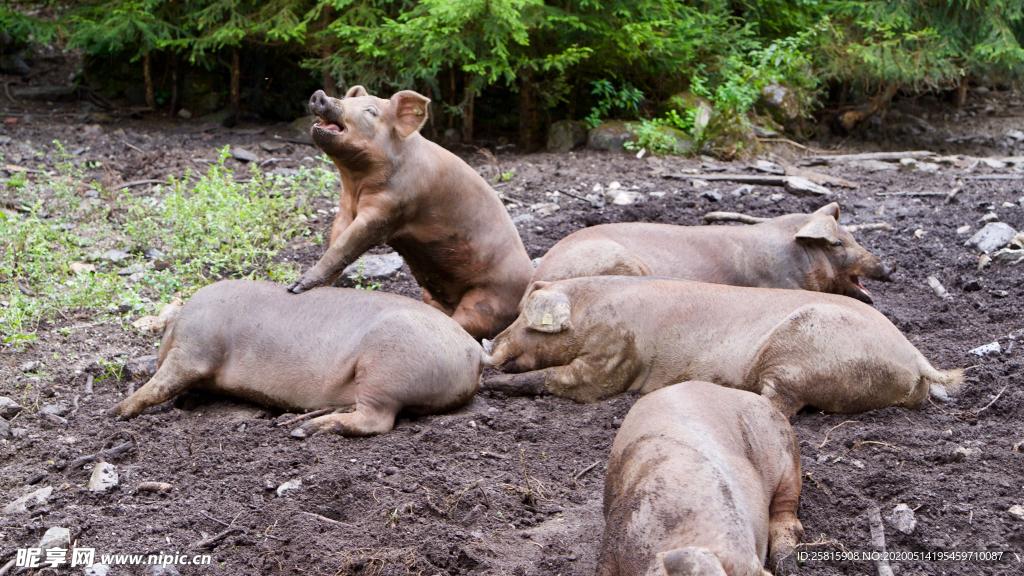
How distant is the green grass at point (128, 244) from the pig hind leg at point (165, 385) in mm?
1120

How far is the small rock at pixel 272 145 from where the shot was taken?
459 inches

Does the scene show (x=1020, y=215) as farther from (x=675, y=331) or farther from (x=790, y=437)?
(x=790, y=437)

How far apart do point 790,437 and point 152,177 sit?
8330 millimetres

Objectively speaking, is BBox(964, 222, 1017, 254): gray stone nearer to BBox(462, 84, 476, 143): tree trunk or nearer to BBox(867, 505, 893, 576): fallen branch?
BBox(867, 505, 893, 576): fallen branch

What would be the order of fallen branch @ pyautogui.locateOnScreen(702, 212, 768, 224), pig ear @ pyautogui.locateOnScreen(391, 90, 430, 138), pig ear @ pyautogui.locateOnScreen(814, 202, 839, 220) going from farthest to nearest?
1. fallen branch @ pyautogui.locateOnScreen(702, 212, 768, 224)
2. pig ear @ pyautogui.locateOnScreen(814, 202, 839, 220)
3. pig ear @ pyautogui.locateOnScreen(391, 90, 430, 138)

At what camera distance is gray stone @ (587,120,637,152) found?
37.8 ft

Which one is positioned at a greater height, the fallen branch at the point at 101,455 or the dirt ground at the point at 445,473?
the dirt ground at the point at 445,473

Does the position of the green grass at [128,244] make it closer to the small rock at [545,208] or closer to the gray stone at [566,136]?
the small rock at [545,208]

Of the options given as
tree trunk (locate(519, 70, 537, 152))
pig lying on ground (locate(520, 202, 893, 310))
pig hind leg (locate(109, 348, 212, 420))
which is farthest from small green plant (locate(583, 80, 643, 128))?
pig hind leg (locate(109, 348, 212, 420))

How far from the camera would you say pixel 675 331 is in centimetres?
463

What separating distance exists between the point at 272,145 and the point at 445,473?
919 cm

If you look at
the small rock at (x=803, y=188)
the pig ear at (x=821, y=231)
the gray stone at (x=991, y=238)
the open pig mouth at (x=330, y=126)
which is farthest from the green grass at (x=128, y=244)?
the gray stone at (x=991, y=238)

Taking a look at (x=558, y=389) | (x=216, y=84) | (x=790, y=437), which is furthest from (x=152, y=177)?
(x=790, y=437)

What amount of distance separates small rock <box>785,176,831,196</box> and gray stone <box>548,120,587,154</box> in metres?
3.31
